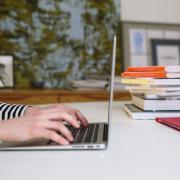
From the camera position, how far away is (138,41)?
281 cm

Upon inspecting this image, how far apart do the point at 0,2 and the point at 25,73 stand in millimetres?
611

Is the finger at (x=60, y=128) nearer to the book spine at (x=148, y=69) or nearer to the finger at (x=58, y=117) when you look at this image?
the finger at (x=58, y=117)

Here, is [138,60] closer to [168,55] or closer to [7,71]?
[168,55]

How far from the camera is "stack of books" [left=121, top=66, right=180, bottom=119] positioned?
102cm

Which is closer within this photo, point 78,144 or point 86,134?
point 78,144

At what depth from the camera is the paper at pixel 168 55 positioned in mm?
2846

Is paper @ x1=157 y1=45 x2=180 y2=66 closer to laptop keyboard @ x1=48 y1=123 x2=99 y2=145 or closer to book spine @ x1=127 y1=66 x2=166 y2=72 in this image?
book spine @ x1=127 y1=66 x2=166 y2=72

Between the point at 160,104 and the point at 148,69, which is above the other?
the point at 148,69

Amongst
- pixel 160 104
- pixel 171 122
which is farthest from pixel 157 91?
pixel 171 122

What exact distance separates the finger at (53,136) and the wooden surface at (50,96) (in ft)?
5.10

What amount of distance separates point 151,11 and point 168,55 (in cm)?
44

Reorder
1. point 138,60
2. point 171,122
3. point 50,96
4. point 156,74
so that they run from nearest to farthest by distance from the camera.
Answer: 1. point 171,122
2. point 156,74
3. point 50,96
4. point 138,60

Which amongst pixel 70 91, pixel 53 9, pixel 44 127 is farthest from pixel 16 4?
pixel 44 127

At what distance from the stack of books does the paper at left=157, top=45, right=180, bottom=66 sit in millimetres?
1805
